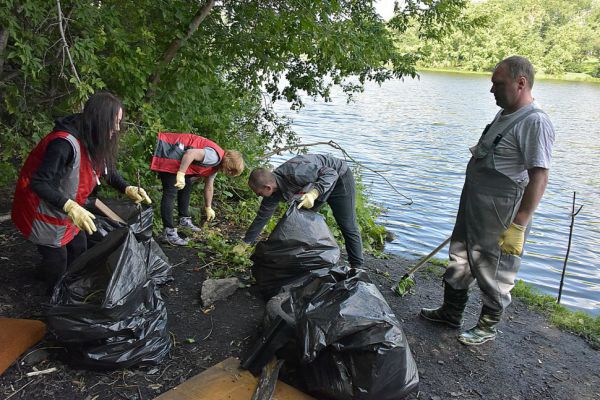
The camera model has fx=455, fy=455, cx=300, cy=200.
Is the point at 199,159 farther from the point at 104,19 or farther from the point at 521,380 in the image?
the point at 521,380

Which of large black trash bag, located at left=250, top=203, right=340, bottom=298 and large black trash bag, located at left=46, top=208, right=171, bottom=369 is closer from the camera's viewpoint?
large black trash bag, located at left=46, top=208, right=171, bottom=369

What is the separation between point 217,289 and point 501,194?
1.92 meters

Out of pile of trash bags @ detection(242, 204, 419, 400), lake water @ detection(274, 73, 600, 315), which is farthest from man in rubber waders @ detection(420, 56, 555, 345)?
lake water @ detection(274, 73, 600, 315)

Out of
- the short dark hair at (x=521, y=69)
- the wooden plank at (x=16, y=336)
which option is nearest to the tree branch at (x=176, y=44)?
the wooden plank at (x=16, y=336)

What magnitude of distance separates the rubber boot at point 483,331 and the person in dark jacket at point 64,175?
2.34 m

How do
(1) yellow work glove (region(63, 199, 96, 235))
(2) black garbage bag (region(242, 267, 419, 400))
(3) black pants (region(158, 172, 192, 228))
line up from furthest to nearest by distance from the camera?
(3) black pants (region(158, 172, 192, 228))
(1) yellow work glove (region(63, 199, 96, 235))
(2) black garbage bag (region(242, 267, 419, 400))

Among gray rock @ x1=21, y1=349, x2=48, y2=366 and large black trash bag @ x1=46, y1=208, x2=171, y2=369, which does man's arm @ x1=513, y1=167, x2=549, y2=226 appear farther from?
gray rock @ x1=21, y1=349, x2=48, y2=366

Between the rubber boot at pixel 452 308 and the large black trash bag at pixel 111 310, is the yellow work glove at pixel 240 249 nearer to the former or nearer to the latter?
the large black trash bag at pixel 111 310

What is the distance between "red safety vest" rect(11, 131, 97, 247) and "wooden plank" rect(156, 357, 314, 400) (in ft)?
3.73

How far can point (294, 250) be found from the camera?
3.01m

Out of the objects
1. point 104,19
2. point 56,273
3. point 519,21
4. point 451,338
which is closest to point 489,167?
point 451,338

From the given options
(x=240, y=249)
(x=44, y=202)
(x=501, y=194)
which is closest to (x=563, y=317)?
(x=501, y=194)

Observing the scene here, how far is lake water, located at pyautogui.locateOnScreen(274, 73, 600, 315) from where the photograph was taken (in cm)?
584

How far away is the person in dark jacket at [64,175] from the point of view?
2348 millimetres
